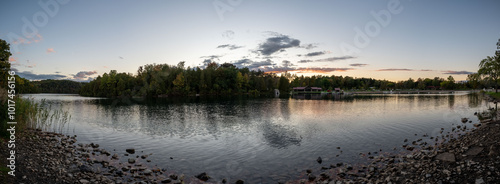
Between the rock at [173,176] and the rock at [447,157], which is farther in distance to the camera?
the rock at [173,176]

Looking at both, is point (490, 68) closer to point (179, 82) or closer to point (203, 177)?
point (203, 177)

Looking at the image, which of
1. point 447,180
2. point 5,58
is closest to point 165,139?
point 447,180

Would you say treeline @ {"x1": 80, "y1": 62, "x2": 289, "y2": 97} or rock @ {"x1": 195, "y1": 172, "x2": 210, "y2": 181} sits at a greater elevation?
treeline @ {"x1": 80, "y1": 62, "x2": 289, "y2": 97}

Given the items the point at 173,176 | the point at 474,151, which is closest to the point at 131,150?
the point at 173,176

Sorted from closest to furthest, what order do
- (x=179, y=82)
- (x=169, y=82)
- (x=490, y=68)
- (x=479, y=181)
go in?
(x=479, y=181) → (x=490, y=68) → (x=179, y=82) → (x=169, y=82)

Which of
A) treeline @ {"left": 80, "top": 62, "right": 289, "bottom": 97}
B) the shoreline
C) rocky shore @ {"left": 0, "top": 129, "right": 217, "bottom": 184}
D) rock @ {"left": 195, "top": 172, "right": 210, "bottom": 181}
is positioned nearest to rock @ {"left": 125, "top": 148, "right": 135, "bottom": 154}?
rocky shore @ {"left": 0, "top": 129, "right": 217, "bottom": 184}

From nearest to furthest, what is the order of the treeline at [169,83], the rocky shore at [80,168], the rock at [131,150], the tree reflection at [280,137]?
1. the rocky shore at [80,168]
2. the rock at [131,150]
3. the tree reflection at [280,137]
4. the treeline at [169,83]

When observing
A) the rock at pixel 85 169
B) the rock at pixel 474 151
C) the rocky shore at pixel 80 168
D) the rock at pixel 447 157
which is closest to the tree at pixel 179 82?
the rocky shore at pixel 80 168

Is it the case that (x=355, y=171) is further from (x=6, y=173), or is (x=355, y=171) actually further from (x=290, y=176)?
(x=6, y=173)

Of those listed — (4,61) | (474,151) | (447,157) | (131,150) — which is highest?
(4,61)

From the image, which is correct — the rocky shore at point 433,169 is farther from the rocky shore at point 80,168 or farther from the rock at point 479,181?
the rocky shore at point 80,168

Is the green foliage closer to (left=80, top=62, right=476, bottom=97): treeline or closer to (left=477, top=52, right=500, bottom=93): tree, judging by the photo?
(left=477, top=52, right=500, bottom=93): tree

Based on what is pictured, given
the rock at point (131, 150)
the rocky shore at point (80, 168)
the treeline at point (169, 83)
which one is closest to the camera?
the rocky shore at point (80, 168)

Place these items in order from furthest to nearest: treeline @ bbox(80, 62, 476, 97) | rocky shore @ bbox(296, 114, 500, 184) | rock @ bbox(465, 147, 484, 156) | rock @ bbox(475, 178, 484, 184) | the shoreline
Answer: treeline @ bbox(80, 62, 476, 97), rock @ bbox(465, 147, 484, 156), the shoreline, rocky shore @ bbox(296, 114, 500, 184), rock @ bbox(475, 178, 484, 184)
